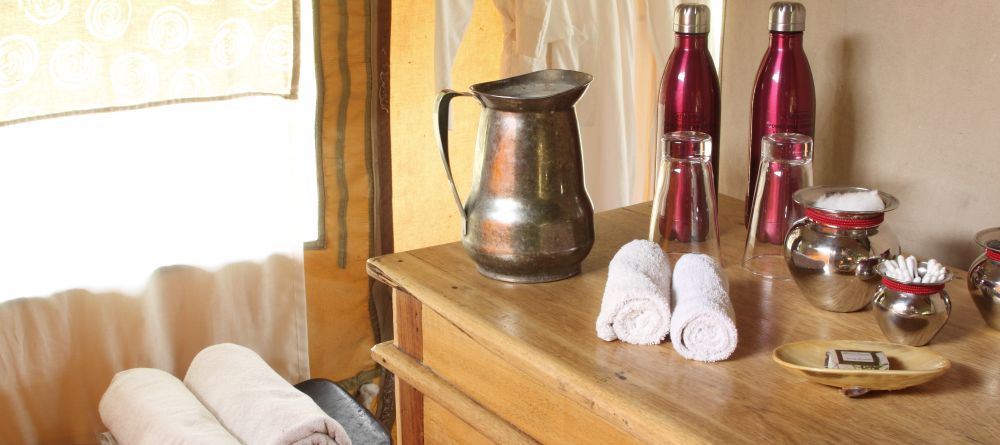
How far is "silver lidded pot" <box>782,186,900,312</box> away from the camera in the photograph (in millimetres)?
862

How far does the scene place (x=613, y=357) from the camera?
82 centimetres

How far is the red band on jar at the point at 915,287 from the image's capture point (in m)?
0.78

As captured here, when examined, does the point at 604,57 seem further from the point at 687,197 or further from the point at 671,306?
the point at 671,306

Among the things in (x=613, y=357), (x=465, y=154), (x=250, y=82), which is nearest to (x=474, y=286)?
(x=613, y=357)

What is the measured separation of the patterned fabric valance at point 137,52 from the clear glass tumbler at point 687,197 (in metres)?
0.84

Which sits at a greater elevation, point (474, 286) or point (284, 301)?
point (474, 286)

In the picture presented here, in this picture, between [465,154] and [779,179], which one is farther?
[465,154]

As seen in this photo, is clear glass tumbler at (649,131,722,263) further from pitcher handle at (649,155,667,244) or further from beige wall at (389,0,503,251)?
beige wall at (389,0,503,251)

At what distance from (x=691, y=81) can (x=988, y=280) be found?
0.41 meters

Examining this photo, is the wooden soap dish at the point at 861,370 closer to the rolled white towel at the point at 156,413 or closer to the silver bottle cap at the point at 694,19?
the silver bottle cap at the point at 694,19

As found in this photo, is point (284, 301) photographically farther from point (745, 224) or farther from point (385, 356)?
point (745, 224)

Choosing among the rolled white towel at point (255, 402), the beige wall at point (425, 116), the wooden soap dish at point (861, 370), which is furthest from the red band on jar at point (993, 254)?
the beige wall at point (425, 116)

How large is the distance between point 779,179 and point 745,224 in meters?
0.16

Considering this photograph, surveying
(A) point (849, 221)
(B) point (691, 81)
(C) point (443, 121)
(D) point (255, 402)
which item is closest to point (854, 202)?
(A) point (849, 221)
